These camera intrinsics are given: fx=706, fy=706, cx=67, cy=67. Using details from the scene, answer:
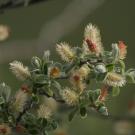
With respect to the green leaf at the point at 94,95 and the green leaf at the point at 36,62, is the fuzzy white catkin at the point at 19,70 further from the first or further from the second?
the green leaf at the point at 94,95

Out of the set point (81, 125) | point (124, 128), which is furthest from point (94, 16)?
point (124, 128)

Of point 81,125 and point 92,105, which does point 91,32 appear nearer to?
point 92,105

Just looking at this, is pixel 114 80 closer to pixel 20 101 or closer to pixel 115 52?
pixel 115 52

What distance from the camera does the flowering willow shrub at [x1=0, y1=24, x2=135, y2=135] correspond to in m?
1.97

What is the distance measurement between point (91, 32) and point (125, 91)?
2.71 m

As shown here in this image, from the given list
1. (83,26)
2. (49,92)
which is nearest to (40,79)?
(49,92)

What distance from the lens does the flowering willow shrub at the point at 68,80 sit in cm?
197

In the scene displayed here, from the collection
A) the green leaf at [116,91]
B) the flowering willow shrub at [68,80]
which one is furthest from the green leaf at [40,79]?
the green leaf at [116,91]

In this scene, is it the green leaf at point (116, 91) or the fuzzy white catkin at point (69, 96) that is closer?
the fuzzy white catkin at point (69, 96)

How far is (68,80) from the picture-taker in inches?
77.7

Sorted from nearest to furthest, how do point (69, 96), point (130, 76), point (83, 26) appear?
point (69, 96)
point (130, 76)
point (83, 26)

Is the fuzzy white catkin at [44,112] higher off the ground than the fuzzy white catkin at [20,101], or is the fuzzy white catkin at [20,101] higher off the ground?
the fuzzy white catkin at [20,101]

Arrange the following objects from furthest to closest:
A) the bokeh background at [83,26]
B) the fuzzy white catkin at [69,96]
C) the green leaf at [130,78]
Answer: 1. the bokeh background at [83,26]
2. the green leaf at [130,78]
3. the fuzzy white catkin at [69,96]

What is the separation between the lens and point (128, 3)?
6473 millimetres
